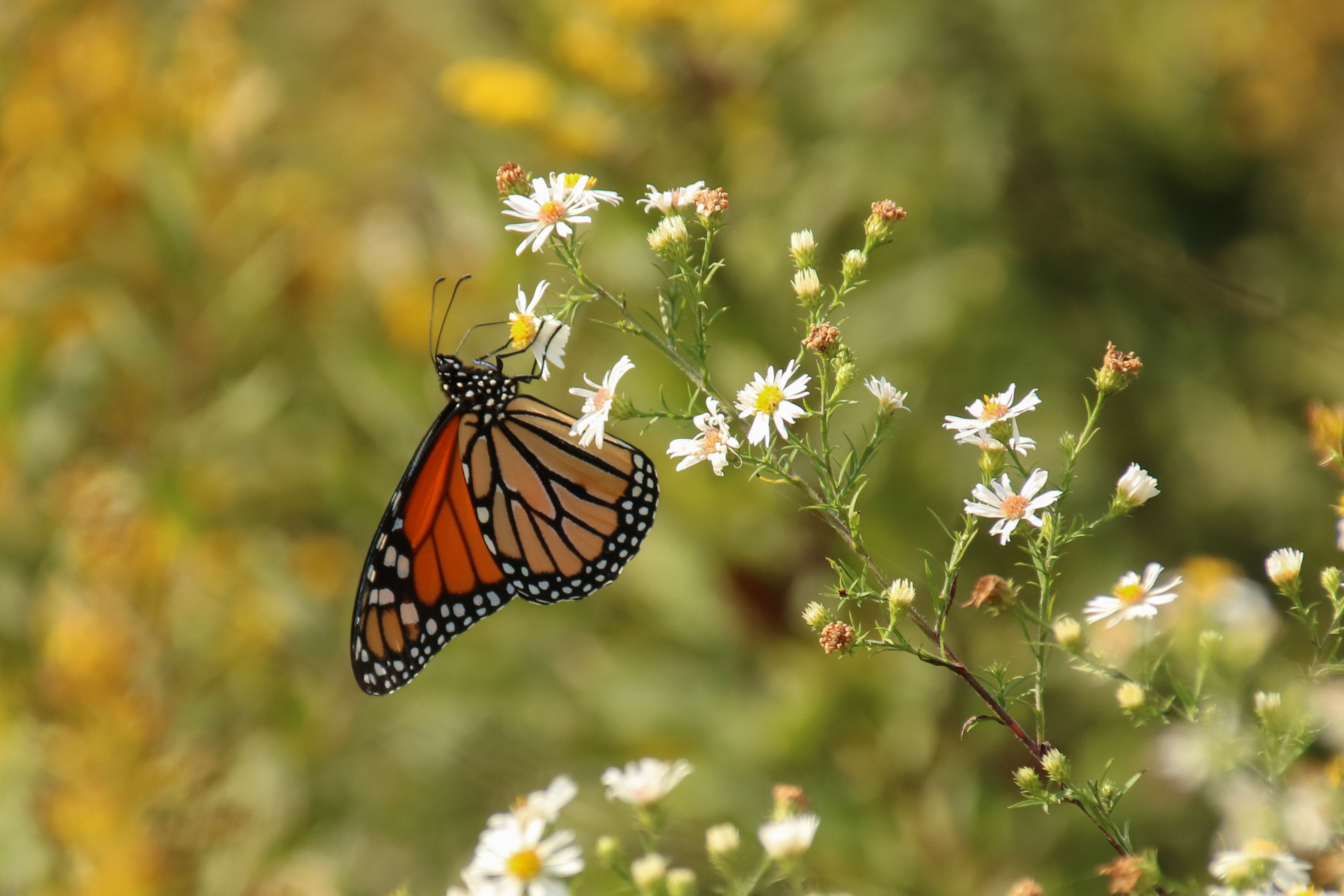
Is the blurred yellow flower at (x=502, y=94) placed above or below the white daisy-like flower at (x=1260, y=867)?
above

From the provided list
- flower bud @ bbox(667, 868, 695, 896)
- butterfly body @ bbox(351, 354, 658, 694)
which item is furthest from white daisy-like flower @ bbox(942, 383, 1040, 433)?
butterfly body @ bbox(351, 354, 658, 694)

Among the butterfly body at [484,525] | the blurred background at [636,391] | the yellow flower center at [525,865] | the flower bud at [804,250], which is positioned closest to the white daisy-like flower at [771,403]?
the flower bud at [804,250]

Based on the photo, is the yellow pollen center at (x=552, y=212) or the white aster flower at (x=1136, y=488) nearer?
the white aster flower at (x=1136, y=488)

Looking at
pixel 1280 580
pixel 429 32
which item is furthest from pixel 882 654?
pixel 429 32

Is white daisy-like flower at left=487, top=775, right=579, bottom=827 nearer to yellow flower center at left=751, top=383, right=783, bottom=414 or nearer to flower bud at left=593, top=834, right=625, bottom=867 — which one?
flower bud at left=593, top=834, right=625, bottom=867

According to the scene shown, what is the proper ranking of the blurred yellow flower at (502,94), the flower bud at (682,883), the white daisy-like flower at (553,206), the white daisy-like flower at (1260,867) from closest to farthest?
the white daisy-like flower at (1260,867) < the flower bud at (682,883) < the white daisy-like flower at (553,206) < the blurred yellow flower at (502,94)

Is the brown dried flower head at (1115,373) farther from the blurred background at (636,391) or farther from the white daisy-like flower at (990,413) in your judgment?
the blurred background at (636,391)
